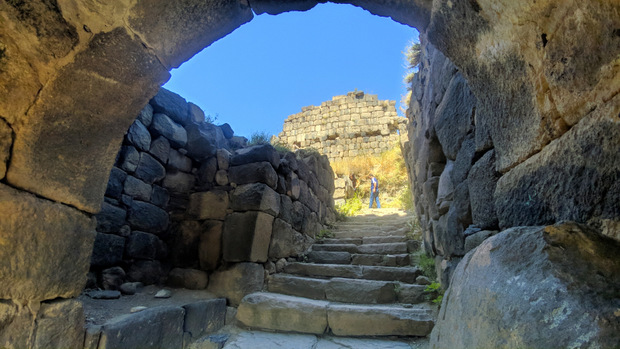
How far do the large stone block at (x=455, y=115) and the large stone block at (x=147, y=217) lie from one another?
2.96 m

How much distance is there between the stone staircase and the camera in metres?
2.71

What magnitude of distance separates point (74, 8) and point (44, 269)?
124 centimetres

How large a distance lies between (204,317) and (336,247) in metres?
2.34

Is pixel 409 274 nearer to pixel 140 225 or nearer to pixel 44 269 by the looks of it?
pixel 140 225

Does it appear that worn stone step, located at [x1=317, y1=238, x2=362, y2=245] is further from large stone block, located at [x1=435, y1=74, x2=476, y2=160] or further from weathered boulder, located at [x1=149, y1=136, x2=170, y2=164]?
large stone block, located at [x1=435, y1=74, x2=476, y2=160]

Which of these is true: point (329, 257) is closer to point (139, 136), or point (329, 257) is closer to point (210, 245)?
point (210, 245)

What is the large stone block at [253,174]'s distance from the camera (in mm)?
3734

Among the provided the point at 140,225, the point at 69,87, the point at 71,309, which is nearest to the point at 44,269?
the point at 71,309

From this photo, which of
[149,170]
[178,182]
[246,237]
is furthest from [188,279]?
[149,170]

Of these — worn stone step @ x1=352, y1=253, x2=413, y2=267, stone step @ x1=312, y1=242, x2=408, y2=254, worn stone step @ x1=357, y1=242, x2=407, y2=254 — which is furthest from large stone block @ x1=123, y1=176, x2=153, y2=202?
worn stone step @ x1=357, y1=242, x2=407, y2=254

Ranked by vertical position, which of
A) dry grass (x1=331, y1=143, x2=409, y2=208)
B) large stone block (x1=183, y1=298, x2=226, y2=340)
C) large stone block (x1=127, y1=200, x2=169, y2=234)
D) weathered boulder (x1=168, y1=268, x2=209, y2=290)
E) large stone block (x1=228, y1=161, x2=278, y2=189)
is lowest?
large stone block (x1=183, y1=298, x2=226, y2=340)

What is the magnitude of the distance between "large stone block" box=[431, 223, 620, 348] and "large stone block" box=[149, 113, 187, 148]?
3.33 m

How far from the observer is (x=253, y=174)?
3.76 metres

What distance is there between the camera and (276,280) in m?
3.55
